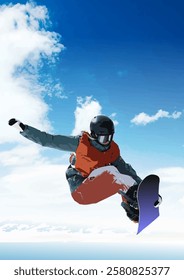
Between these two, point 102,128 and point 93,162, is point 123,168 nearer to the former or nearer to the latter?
point 93,162

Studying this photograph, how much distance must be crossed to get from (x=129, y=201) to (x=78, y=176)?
3.80 ft

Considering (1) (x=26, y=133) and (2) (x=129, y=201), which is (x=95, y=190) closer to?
(2) (x=129, y=201)

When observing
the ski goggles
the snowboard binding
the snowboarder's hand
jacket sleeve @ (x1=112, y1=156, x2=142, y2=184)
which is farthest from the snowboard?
the snowboarder's hand

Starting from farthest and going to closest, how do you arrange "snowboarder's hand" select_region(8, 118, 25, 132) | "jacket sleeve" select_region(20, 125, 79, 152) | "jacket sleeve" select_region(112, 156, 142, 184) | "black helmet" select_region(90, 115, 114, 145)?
"jacket sleeve" select_region(112, 156, 142, 184)
"black helmet" select_region(90, 115, 114, 145)
"jacket sleeve" select_region(20, 125, 79, 152)
"snowboarder's hand" select_region(8, 118, 25, 132)

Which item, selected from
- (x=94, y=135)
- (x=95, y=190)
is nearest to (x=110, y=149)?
(x=94, y=135)

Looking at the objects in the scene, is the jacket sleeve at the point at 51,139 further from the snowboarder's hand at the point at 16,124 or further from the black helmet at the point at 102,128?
the black helmet at the point at 102,128

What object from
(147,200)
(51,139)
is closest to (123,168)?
(147,200)

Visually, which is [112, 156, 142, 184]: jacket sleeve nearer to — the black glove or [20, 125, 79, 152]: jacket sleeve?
[20, 125, 79, 152]: jacket sleeve

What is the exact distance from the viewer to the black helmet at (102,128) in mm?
7343

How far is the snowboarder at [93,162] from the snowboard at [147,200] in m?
0.18

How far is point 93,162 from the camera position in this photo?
24.3 ft

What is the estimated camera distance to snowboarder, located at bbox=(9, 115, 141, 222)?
23.0 ft

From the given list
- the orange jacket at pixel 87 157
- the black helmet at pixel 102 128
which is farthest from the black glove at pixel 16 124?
the black helmet at pixel 102 128

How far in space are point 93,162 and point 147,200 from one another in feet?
4.20
